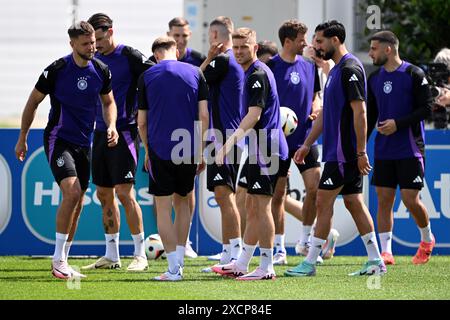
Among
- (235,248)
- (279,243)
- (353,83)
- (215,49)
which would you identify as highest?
(215,49)

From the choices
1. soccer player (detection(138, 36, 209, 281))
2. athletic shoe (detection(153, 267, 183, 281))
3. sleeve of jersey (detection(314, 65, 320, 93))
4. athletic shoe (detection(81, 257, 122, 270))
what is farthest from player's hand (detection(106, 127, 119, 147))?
sleeve of jersey (detection(314, 65, 320, 93))

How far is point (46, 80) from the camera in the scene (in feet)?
36.8

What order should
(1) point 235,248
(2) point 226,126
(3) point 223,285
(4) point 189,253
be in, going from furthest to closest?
(4) point 189,253 → (2) point 226,126 → (1) point 235,248 → (3) point 223,285

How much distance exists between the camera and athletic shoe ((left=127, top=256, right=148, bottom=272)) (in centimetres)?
1205

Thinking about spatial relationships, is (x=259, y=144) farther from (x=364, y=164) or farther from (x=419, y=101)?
(x=419, y=101)

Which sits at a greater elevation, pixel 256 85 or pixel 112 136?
pixel 256 85

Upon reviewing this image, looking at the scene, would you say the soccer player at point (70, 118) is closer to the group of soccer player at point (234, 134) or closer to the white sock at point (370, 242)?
the group of soccer player at point (234, 134)

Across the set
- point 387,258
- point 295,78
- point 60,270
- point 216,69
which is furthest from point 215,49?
point 60,270

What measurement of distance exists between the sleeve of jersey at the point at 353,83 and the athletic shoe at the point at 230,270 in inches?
74.2

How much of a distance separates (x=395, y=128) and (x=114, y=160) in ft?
9.68

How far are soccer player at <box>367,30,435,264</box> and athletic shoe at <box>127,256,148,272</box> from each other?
2.58m

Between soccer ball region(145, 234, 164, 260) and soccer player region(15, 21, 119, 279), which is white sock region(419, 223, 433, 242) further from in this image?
soccer player region(15, 21, 119, 279)

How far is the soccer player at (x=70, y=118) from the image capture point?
11.2 metres
